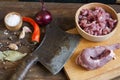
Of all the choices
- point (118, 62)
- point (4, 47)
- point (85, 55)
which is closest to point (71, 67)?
point (85, 55)

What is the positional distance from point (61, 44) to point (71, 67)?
11 cm

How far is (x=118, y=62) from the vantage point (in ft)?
3.73

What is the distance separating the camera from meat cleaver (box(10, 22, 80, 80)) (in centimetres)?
109

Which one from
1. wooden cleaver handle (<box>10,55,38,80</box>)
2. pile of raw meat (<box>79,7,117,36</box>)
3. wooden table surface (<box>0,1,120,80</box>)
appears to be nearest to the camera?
wooden cleaver handle (<box>10,55,38,80</box>)

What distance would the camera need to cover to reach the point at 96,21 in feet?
3.88

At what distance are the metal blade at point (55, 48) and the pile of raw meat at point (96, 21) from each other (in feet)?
0.22

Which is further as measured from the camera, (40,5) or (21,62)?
(40,5)

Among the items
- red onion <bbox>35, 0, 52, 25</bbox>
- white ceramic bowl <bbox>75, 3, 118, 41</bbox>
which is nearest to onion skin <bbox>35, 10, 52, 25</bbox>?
red onion <bbox>35, 0, 52, 25</bbox>

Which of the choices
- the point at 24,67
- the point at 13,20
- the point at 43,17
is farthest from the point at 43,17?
the point at 24,67

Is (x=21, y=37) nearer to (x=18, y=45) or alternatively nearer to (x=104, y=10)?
(x=18, y=45)

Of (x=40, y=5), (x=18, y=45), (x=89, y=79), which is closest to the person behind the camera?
(x=89, y=79)

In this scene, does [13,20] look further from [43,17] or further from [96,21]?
[96,21]

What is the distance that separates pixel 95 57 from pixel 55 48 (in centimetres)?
16

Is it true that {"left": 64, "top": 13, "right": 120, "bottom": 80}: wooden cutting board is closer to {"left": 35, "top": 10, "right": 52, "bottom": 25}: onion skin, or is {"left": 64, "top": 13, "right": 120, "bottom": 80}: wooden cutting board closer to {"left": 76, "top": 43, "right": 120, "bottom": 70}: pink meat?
{"left": 76, "top": 43, "right": 120, "bottom": 70}: pink meat
